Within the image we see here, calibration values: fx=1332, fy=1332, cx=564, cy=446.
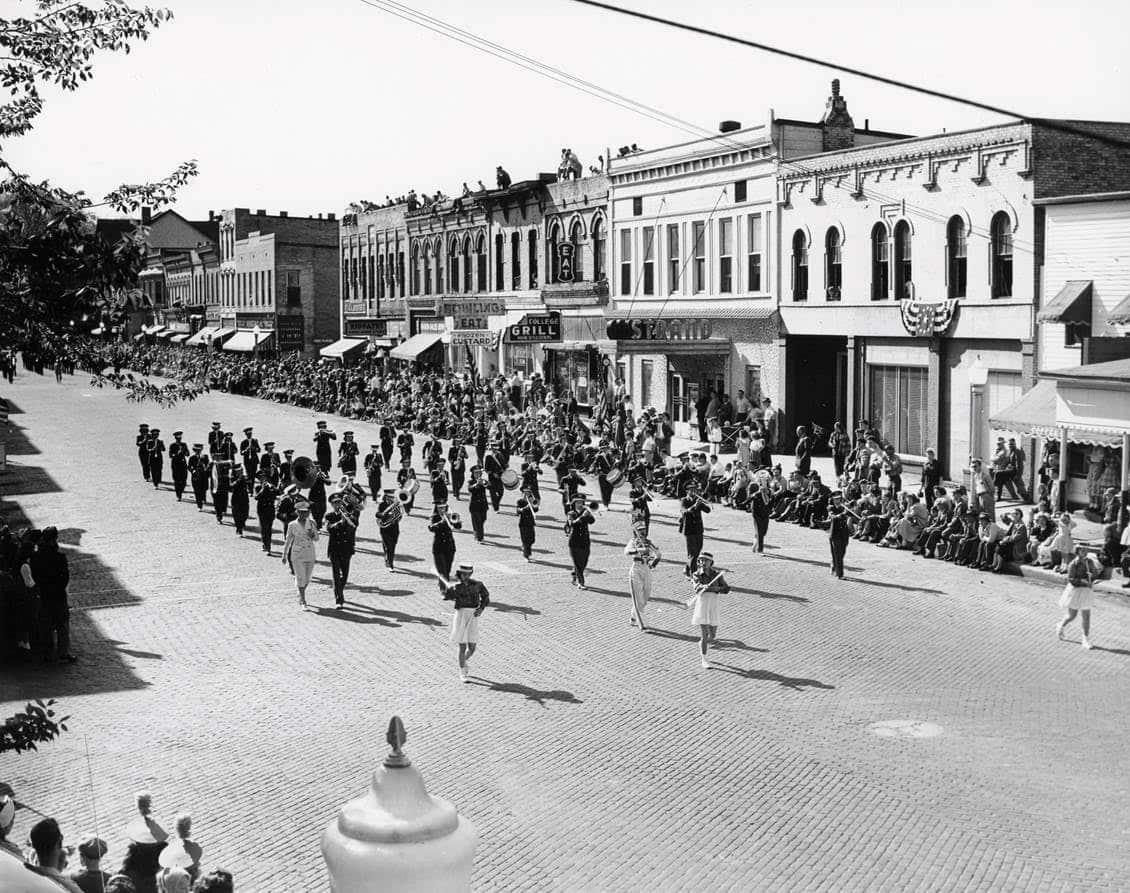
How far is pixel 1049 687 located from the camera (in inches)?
580

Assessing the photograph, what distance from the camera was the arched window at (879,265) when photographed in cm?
3366

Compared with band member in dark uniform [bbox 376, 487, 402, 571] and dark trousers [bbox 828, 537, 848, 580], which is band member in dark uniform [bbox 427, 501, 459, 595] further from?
dark trousers [bbox 828, 537, 848, 580]

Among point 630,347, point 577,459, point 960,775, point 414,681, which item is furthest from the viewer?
point 630,347

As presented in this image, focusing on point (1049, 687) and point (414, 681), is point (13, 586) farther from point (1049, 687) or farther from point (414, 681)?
point (1049, 687)

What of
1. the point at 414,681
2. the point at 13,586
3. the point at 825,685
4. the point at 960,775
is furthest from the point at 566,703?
the point at 13,586

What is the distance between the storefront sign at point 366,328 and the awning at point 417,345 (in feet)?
16.2

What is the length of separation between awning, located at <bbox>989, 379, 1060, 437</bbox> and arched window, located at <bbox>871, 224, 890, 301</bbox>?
23.9ft

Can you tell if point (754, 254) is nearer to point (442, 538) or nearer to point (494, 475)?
point (494, 475)

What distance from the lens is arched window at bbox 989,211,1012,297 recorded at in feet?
97.0

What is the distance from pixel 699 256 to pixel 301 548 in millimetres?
→ 25155

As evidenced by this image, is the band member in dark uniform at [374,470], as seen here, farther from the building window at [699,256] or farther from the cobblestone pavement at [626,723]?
the building window at [699,256]

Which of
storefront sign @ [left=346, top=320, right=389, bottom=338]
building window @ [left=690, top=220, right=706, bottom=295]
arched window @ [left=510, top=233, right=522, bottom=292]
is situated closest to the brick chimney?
building window @ [left=690, top=220, right=706, bottom=295]

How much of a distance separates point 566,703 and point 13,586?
23.5 feet

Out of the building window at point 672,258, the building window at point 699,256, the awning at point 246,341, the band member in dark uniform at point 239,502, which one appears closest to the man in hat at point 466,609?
the band member in dark uniform at point 239,502
